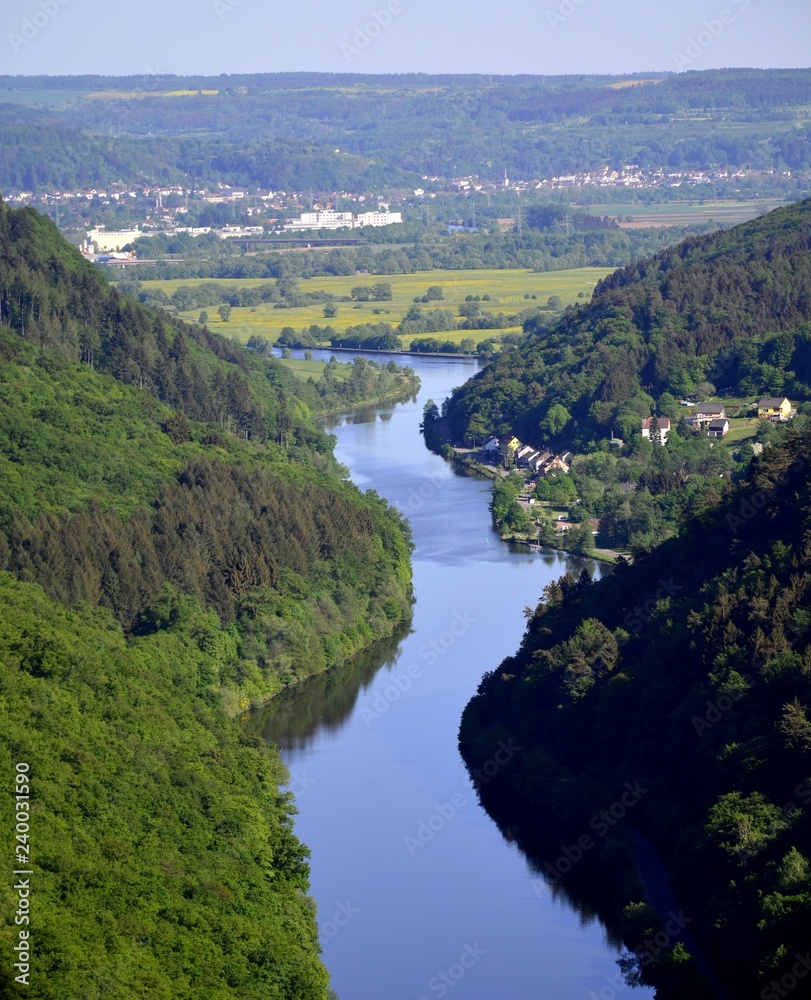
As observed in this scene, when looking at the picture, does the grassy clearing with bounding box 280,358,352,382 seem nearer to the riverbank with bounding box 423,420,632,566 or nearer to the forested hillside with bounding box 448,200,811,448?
the forested hillside with bounding box 448,200,811,448

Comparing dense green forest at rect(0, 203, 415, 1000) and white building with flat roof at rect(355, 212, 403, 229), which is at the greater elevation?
dense green forest at rect(0, 203, 415, 1000)

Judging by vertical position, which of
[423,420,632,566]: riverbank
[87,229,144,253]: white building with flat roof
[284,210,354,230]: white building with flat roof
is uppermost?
[423,420,632,566]: riverbank

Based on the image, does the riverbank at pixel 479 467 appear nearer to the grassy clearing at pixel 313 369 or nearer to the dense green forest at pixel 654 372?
the dense green forest at pixel 654 372

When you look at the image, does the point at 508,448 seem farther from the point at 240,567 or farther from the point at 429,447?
the point at 240,567

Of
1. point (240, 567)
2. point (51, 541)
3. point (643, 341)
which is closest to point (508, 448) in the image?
point (643, 341)

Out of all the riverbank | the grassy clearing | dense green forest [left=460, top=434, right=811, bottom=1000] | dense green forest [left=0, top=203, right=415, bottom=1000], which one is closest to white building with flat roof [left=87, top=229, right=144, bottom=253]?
the grassy clearing

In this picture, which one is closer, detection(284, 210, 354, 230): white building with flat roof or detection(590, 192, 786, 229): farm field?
detection(590, 192, 786, 229): farm field

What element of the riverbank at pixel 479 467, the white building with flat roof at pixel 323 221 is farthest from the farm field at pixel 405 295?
the white building with flat roof at pixel 323 221
